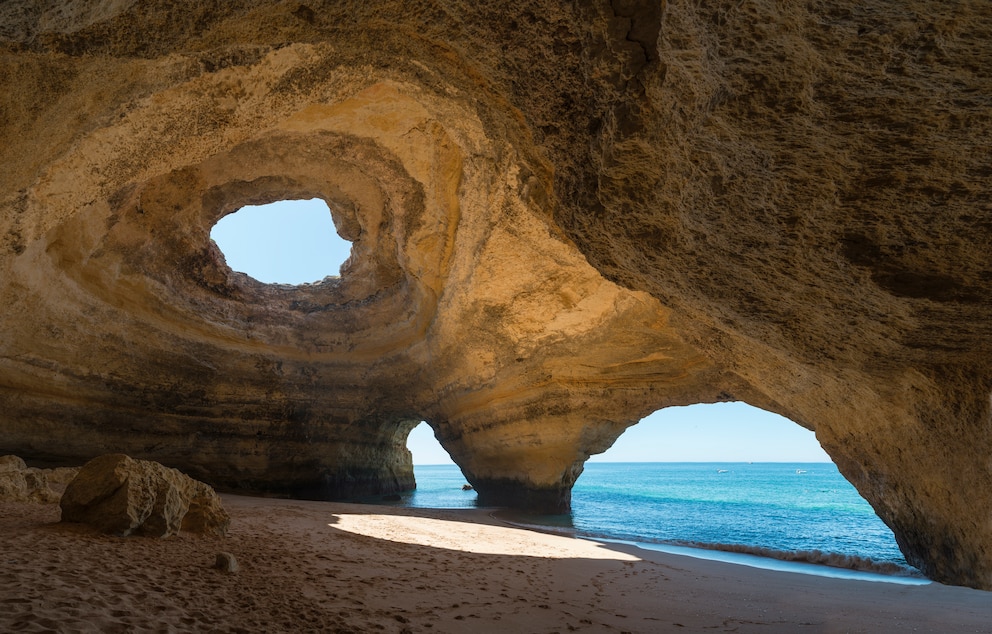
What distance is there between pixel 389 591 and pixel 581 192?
7.42ft

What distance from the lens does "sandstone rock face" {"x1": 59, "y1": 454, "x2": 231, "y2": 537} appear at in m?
2.92

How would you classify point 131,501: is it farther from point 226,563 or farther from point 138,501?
point 226,563

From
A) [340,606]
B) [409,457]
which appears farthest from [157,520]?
[409,457]

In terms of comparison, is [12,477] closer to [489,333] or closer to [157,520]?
[157,520]

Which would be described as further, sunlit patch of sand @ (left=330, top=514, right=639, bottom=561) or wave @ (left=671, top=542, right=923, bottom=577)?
wave @ (left=671, top=542, right=923, bottom=577)

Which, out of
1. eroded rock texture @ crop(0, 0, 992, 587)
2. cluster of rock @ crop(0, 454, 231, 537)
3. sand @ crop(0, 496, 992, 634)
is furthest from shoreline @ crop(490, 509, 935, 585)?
cluster of rock @ crop(0, 454, 231, 537)

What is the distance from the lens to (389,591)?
8.34 feet

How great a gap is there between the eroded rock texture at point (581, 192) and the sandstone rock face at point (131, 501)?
1.93 meters

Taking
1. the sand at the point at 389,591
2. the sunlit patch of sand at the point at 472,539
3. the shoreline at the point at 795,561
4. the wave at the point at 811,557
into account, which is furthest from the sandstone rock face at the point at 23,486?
the wave at the point at 811,557

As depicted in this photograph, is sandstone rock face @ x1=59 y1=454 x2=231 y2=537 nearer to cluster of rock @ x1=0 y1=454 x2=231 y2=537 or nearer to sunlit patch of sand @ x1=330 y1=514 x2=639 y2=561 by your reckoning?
cluster of rock @ x1=0 y1=454 x2=231 y2=537

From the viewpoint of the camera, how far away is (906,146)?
2.32m

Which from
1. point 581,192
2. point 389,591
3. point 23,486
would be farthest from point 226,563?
point 23,486

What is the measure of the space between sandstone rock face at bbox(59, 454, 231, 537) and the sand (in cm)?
13

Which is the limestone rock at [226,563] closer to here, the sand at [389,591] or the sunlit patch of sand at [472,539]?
the sand at [389,591]
